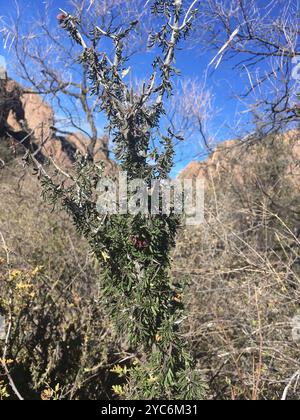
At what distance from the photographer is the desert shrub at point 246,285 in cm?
288

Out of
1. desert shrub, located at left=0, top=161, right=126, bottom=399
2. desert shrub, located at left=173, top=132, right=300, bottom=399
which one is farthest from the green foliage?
desert shrub, located at left=0, top=161, right=126, bottom=399

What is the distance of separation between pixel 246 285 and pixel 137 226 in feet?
5.73

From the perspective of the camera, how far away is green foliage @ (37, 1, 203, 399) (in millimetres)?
1856

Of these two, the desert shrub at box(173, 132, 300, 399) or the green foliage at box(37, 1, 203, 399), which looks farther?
the desert shrub at box(173, 132, 300, 399)

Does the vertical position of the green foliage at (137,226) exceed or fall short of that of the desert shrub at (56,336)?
it exceeds it

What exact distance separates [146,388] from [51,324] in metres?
1.64

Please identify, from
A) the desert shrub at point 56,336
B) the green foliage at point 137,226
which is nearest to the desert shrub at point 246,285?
the green foliage at point 137,226

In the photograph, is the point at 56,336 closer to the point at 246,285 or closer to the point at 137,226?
the point at 246,285

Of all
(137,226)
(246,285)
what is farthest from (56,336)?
(137,226)

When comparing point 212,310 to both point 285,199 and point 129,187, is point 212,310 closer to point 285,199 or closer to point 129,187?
point 129,187

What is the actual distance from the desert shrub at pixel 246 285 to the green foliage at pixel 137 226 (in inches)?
17.2

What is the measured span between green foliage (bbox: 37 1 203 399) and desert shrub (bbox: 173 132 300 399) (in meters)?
0.44

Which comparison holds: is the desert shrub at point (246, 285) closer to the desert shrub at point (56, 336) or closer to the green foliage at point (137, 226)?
the green foliage at point (137, 226)

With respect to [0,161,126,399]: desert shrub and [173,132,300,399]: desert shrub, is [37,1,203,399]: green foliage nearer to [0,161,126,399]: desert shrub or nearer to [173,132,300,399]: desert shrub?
[173,132,300,399]: desert shrub
